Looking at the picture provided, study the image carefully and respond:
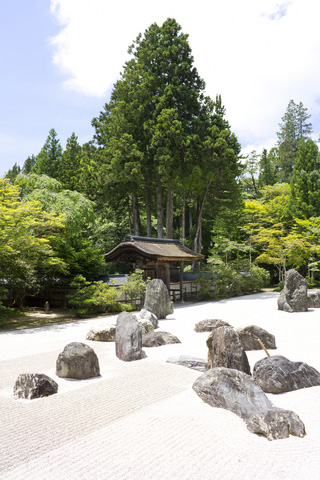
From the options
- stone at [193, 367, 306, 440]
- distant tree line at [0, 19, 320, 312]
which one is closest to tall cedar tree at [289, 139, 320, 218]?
distant tree line at [0, 19, 320, 312]

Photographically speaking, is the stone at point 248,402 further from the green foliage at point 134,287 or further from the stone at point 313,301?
the stone at point 313,301

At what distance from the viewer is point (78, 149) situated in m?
33.4

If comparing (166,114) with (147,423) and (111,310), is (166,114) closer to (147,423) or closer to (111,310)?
(111,310)

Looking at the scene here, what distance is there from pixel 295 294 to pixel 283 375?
377 inches

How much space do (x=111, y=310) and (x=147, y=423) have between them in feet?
33.4

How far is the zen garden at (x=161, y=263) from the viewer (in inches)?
208

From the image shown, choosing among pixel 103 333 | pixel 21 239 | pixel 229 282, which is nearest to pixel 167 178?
pixel 229 282

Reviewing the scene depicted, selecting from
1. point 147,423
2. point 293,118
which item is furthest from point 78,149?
point 147,423

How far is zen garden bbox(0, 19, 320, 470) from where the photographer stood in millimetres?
5293

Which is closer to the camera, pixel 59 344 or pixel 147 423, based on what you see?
pixel 147 423

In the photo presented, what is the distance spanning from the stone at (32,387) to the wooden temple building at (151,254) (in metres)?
10.6

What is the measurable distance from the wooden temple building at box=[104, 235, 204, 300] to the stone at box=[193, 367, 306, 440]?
10795 mm

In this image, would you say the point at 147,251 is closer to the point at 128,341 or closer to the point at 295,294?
the point at 295,294

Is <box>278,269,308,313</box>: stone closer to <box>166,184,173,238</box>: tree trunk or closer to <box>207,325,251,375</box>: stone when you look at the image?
<box>166,184,173,238</box>: tree trunk
